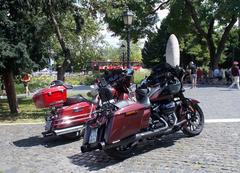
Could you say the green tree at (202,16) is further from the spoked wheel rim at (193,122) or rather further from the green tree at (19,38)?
the spoked wheel rim at (193,122)

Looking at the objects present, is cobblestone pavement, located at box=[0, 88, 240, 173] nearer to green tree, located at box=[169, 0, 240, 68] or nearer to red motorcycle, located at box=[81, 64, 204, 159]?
red motorcycle, located at box=[81, 64, 204, 159]

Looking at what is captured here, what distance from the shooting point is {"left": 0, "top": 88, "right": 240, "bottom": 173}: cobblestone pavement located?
6965 mm

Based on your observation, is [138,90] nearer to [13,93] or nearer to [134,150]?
[134,150]

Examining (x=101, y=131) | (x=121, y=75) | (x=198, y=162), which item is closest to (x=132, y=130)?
(x=101, y=131)

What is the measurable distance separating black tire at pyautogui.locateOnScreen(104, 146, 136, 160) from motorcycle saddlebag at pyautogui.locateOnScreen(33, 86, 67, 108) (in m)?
2.25

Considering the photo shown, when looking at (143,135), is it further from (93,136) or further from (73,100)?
(73,100)

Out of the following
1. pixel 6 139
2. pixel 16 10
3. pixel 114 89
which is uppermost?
pixel 16 10

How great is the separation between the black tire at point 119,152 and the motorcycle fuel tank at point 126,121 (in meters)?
0.28

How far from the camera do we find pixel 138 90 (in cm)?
791

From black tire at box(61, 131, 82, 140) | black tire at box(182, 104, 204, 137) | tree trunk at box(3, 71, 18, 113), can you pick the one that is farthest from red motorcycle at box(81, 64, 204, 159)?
tree trunk at box(3, 71, 18, 113)

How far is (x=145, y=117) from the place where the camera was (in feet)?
25.0

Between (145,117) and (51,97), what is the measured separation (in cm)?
241

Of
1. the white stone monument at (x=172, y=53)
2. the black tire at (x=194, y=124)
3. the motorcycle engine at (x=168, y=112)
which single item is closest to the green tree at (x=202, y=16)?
the white stone monument at (x=172, y=53)

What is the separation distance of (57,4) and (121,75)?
6521 mm
